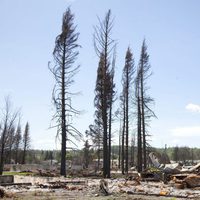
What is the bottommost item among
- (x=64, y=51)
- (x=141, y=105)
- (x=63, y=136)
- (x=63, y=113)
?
(x=63, y=136)

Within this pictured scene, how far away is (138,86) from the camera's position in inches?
1400

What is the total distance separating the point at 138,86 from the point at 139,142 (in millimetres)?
5715

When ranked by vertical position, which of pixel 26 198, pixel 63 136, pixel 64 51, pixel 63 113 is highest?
pixel 64 51

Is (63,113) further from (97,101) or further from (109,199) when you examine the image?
(109,199)

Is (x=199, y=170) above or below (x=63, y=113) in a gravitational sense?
below

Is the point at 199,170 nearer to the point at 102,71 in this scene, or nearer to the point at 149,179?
the point at 149,179

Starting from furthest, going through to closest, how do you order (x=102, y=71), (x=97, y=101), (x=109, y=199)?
(x=97, y=101) < (x=102, y=71) < (x=109, y=199)

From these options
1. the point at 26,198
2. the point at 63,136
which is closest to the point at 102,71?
the point at 63,136

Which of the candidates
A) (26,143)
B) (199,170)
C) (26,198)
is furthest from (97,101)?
(26,143)

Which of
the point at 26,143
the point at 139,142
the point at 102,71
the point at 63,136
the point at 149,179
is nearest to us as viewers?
the point at 149,179

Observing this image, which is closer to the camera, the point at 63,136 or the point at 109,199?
the point at 109,199

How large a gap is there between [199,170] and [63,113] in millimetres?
9985

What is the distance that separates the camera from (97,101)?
3023cm

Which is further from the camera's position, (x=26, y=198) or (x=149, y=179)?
(x=149, y=179)
